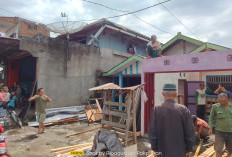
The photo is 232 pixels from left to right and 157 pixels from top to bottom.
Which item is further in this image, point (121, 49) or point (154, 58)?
point (121, 49)

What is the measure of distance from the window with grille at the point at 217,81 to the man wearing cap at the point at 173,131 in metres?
6.73

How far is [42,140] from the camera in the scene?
20.0 ft

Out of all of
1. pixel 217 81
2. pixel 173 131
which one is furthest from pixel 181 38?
pixel 173 131

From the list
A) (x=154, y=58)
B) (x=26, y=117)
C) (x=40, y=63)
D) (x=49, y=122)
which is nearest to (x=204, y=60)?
(x=154, y=58)

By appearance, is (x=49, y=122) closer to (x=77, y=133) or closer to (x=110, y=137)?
(x=77, y=133)

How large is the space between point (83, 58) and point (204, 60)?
8219 mm

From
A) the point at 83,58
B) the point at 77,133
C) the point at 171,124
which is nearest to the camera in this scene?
the point at 171,124

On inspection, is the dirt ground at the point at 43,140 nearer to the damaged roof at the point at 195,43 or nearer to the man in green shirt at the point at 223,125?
the man in green shirt at the point at 223,125

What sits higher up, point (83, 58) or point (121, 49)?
point (121, 49)

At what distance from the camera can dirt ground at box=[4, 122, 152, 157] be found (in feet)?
16.5

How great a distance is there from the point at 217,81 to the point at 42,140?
8450mm

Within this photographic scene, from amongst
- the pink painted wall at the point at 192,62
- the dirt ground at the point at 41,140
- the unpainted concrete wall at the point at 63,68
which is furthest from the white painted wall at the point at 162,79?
the unpainted concrete wall at the point at 63,68

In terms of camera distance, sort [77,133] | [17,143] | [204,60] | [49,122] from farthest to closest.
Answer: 1. [49,122]
2. [77,133]
3. [17,143]
4. [204,60]

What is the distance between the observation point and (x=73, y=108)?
1047 centimetres
